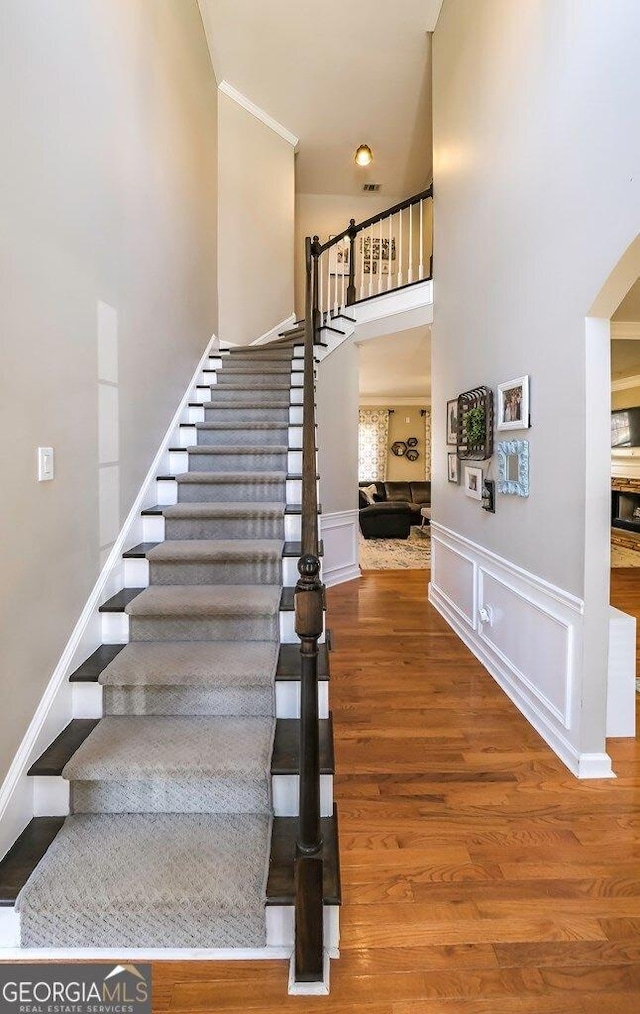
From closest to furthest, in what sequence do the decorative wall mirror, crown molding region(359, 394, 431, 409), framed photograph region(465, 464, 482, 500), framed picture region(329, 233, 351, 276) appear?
the decorative wall mirror, framed photograph region(465, 464, 482, 500), framed picture region(329, 233, 351, 276), crown molding region(359, 394, 431, 409)

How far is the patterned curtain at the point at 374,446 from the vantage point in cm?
1102

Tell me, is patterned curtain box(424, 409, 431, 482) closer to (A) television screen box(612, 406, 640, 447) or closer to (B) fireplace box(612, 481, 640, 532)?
(B) fireplace box(612, 481, 640, 532)

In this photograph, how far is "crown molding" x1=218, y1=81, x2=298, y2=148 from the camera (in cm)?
511

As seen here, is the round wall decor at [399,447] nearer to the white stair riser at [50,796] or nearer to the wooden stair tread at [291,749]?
the wooden stair tread at [291,749]

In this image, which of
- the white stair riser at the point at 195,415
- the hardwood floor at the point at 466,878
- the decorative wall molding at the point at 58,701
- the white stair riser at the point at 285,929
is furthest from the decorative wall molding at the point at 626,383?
the white stair riser at the point at 285,929

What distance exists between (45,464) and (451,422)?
299cm

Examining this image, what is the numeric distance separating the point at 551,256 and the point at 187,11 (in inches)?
147

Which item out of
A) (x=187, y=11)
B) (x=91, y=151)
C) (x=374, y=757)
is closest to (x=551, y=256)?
(x=91, y=151)

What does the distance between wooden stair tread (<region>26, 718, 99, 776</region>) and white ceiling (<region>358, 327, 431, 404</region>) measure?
14.0 ft

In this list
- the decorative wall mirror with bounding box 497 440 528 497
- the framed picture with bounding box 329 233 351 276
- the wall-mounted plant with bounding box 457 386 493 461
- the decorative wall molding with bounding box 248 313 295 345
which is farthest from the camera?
the framed picture with bounding box 329 233 351 276

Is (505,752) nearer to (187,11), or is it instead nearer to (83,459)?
(83,459)

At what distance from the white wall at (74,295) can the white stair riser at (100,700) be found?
0.60ft

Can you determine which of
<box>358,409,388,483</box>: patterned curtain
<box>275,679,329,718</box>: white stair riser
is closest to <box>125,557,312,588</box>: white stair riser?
<box>275,679,329,718</box>: white stair riser

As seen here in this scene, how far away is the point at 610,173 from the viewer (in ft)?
5.97
